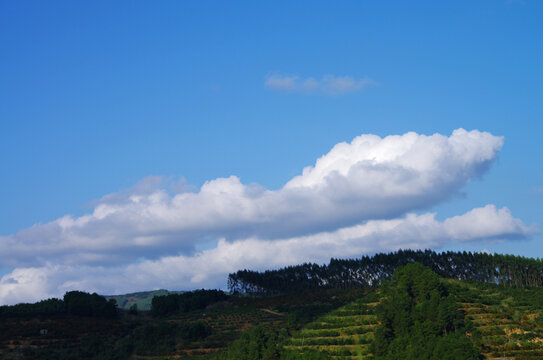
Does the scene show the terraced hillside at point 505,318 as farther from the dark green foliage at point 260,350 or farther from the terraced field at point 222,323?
the terraced field at point 222,323

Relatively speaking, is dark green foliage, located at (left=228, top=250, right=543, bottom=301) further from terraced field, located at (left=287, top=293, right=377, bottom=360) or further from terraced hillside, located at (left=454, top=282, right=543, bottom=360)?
terraced field, located at (left=287, top=293, right=377, bottom=360)

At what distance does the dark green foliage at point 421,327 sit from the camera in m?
57.9

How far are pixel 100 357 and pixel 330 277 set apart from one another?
108260mm

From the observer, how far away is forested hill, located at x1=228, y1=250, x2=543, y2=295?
159 m

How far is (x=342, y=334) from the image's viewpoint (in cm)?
9931

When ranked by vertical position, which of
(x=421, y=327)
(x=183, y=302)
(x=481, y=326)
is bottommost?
(x=481, y=326)

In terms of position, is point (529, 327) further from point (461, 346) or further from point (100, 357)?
point (100, 357)

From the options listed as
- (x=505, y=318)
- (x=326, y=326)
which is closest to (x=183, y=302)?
(x=326, y=326)

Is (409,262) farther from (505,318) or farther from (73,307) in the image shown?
(73,307)

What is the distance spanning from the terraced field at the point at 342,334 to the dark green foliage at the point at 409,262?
6197 centimetres

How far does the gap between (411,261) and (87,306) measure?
104m

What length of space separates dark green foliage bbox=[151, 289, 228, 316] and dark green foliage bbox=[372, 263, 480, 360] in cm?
7723

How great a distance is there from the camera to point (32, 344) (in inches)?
4109

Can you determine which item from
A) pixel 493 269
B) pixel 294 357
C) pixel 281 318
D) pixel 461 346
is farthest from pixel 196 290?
pixel 461 346
